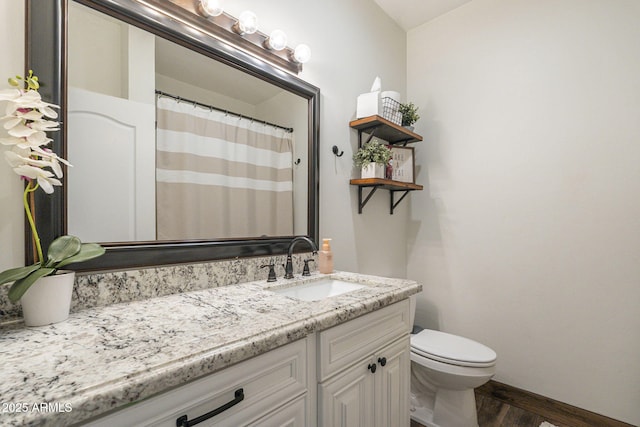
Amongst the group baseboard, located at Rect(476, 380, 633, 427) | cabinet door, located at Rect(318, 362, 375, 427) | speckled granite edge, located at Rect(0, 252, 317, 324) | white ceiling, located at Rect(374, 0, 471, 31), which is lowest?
baseboard, located at Rect(476, 380, 633, 427)

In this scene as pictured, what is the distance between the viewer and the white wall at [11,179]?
2.44 ft

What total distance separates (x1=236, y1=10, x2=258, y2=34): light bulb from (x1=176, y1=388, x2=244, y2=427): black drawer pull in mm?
1319

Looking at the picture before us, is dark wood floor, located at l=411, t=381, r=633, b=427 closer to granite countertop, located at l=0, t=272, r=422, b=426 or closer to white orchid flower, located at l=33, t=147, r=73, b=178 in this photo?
granite countertop, located at l=0, t=272, r=422, b=426

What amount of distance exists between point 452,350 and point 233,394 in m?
1.37

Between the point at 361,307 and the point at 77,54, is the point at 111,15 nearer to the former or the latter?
the point at 77,54

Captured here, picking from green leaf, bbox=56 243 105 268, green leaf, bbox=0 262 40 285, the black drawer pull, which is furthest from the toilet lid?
green leaf, bbox=0 262 40 285

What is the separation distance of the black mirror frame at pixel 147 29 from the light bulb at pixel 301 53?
9 cm

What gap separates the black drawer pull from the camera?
21.4 inches

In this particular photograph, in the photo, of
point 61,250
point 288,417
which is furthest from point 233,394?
point 61,250

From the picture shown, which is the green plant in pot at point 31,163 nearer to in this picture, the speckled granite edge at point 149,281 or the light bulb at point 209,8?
the speckled granite edge at point 149,281

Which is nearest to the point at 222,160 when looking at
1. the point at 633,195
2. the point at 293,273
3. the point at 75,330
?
the point at 293,273

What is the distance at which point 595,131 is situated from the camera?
1.64 meters

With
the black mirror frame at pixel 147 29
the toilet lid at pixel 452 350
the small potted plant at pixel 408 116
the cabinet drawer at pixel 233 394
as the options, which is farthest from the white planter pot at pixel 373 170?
the cabinet drawer at pixel 233 394

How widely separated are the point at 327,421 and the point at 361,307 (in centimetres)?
33
